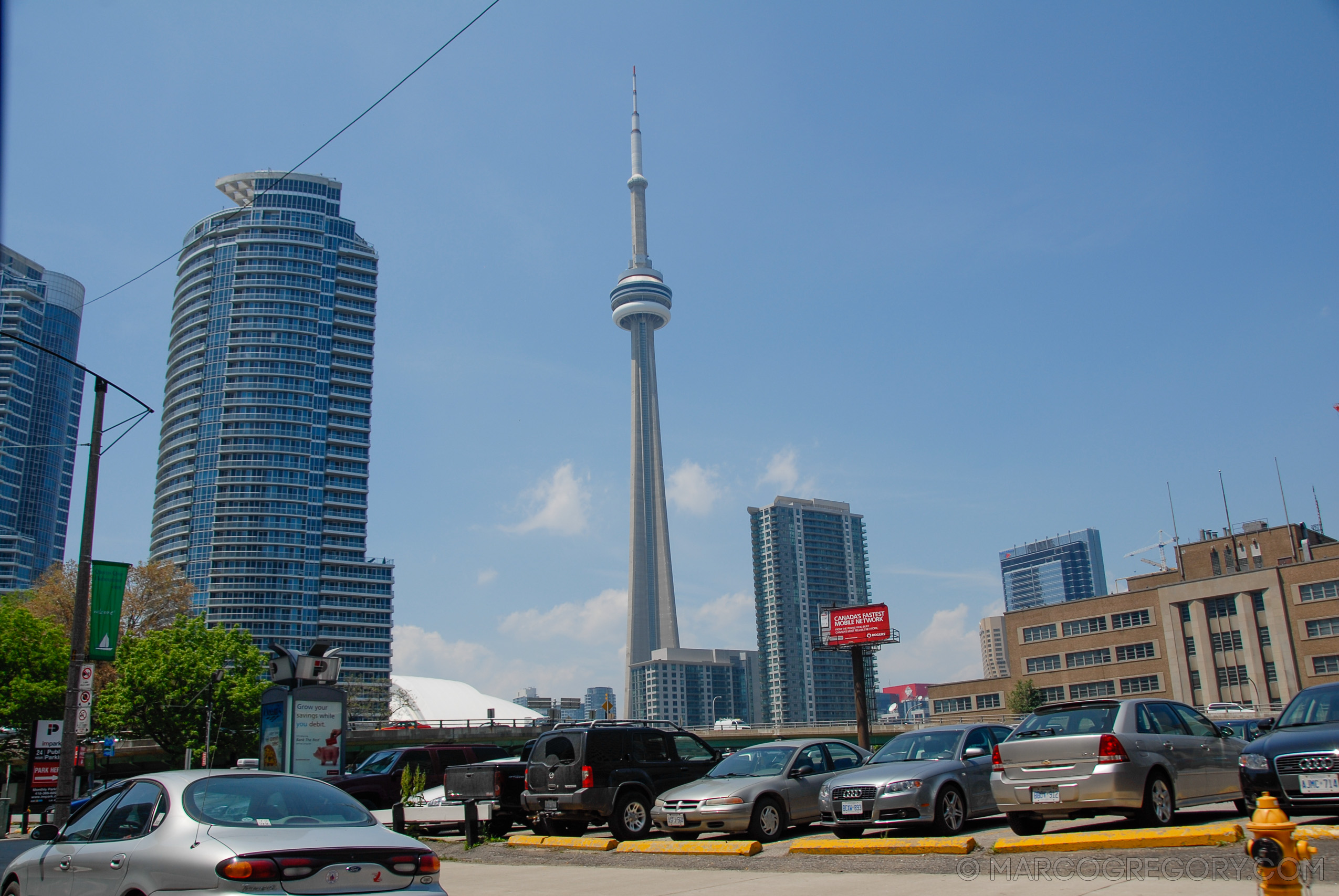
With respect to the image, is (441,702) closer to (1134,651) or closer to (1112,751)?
(1134,651)

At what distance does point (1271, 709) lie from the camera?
7206 centimetres

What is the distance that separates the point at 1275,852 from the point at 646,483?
176171 mm

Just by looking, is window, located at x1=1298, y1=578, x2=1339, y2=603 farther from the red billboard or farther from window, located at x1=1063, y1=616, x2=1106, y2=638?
the red billboard

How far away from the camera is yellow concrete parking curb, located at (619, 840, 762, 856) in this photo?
40.0 ft

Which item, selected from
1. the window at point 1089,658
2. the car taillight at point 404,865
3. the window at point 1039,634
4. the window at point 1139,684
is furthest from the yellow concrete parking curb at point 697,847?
the window at point 1039,634

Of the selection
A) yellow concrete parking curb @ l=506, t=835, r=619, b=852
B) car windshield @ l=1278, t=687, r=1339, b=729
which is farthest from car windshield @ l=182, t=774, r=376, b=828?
car windshield @ l=1278, t=687, r=1339, b=729

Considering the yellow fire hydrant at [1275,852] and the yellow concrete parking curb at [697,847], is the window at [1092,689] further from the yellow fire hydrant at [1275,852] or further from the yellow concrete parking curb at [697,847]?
the yellow fire hydrant at [1275,852]

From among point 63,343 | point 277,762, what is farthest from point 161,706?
point 63,343

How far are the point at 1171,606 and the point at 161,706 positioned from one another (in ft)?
246

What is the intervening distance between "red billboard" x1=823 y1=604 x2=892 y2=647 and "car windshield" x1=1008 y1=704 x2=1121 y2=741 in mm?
45696

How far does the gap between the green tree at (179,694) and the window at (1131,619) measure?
6802cm

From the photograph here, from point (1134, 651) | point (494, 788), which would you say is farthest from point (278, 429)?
point (494, 788)

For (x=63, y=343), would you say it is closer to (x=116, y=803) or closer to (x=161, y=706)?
(x=161, y=706)

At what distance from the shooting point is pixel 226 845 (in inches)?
252
